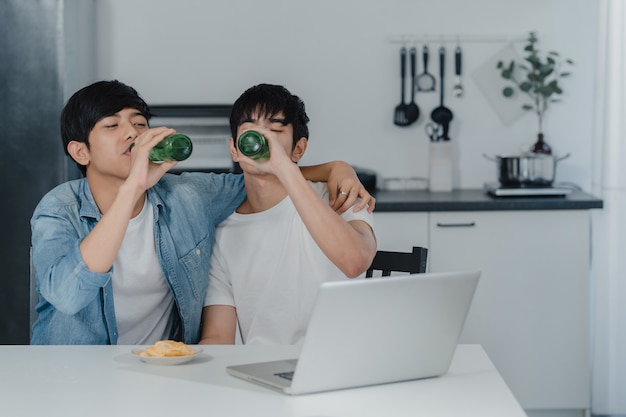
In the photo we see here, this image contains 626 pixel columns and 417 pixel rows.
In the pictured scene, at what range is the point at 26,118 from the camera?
3707 millimetres

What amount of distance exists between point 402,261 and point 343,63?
6.59 feet

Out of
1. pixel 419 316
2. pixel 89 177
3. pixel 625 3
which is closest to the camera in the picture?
pixel 419 316

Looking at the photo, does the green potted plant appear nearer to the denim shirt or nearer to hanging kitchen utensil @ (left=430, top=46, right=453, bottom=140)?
hanging kitchen utensil @ (left=430, top=46, right=453, bottom=140)

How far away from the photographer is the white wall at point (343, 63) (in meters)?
4.12

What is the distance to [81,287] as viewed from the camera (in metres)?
1.93

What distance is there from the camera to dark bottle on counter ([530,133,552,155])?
4016 millimetres

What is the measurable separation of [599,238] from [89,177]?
213cm

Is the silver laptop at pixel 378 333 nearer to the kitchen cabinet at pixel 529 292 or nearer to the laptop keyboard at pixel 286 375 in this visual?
the laptop keyboard at pixel 286 375

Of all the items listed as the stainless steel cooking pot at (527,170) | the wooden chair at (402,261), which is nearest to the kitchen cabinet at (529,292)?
the stainless steel cooking pot at (527,170)

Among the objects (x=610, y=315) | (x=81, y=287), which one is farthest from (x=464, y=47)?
(x=81, y=287)

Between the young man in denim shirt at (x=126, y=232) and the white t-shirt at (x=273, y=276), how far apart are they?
0.27ft

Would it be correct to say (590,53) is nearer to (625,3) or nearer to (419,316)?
(625,3)

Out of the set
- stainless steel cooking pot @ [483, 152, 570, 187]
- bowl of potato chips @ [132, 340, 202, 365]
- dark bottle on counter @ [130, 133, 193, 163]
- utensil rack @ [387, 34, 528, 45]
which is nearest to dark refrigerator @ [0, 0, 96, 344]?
utensil rack @ [387, 34, 528, 45]

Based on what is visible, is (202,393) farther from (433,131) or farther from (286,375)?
(433,131)
